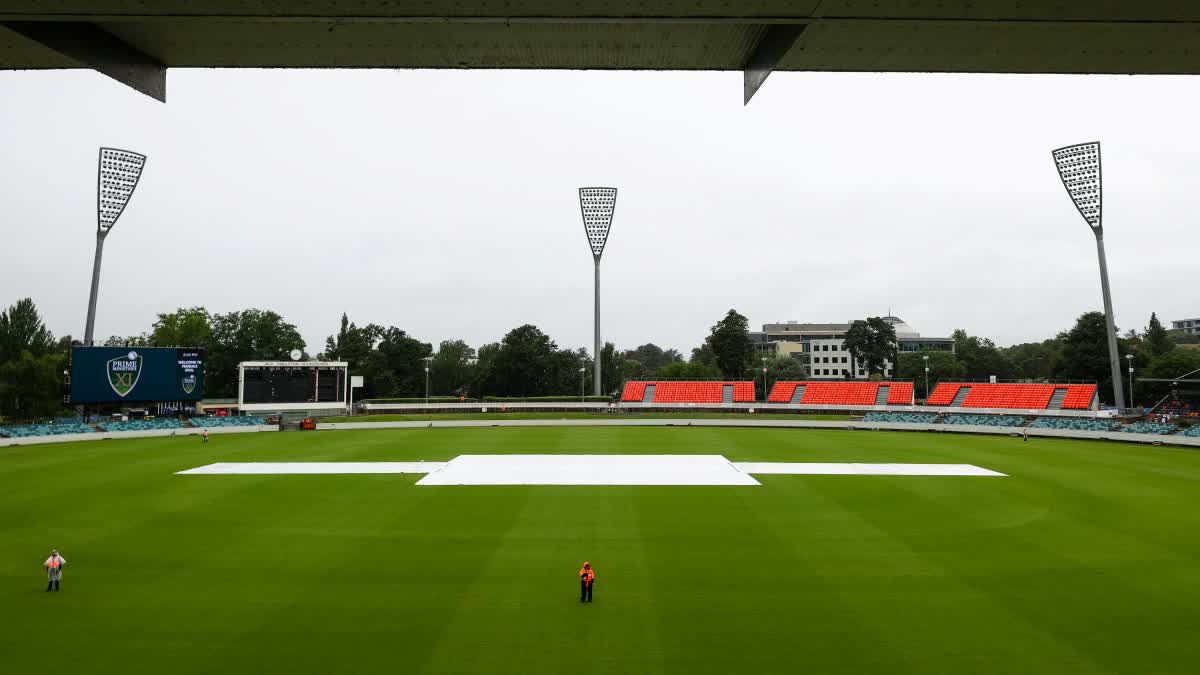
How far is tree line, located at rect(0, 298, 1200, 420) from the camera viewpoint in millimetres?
80688

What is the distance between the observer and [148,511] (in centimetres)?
2064

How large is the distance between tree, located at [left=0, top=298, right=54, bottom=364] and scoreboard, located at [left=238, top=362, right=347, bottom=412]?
130 feet

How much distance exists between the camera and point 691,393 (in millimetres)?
73000

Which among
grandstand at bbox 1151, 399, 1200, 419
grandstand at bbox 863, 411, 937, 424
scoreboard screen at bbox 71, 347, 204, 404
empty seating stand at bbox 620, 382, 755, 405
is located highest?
scoreboard screen at bbox 71, 347, 204, 404

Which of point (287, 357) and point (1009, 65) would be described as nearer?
point (1009, 65)

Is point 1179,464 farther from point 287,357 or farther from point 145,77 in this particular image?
point 287,357

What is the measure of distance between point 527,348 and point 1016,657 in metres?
90.7

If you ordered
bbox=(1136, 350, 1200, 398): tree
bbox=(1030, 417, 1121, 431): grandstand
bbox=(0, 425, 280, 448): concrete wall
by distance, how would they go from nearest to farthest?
bbox=(0, 425, 280, 448): concrete wall, bbox=(1030, 417, 1121, 431): grandstand, bbox=(1136, 350, 1200, 398): tree

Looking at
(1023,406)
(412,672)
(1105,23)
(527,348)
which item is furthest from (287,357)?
(1105,23)

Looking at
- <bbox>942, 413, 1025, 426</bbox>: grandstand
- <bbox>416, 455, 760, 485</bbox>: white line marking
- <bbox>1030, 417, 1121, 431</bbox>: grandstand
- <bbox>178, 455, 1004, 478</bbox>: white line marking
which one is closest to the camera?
<bbox>416, 455, 760, 485</bbox>: white line marking

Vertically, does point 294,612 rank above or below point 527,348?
below

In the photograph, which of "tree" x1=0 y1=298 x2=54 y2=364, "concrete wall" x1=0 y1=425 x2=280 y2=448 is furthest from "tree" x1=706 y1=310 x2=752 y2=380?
"tree" x1=0 y1=298 x2=54 y2=364

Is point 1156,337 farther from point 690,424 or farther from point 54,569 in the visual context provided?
point 54,569

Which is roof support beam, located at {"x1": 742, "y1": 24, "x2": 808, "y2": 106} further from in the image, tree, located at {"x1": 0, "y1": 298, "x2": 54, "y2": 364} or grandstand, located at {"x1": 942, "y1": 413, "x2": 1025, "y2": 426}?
tree, located at {"x1": 0, "y1": 298, "x2": 54, "y2": 364}
